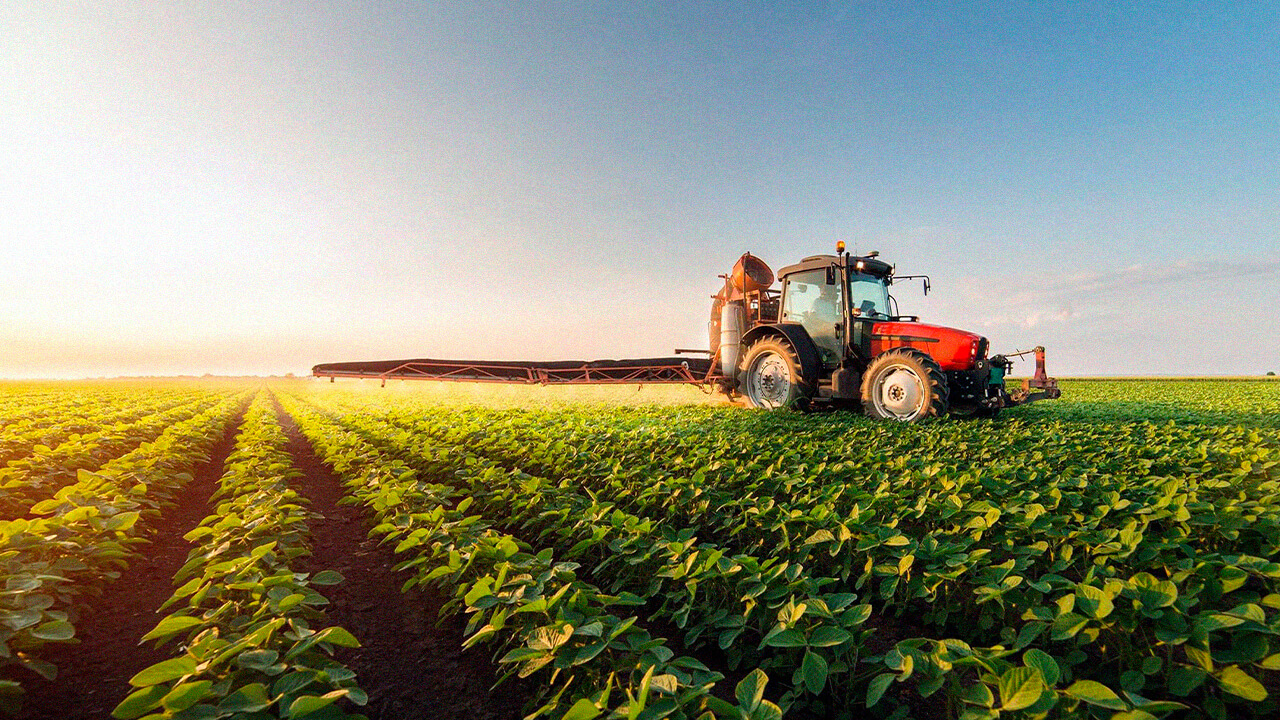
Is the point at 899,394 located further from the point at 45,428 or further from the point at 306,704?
the point at 45,428

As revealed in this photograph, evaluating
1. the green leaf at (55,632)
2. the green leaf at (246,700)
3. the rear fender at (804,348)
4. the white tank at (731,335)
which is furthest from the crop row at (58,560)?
the white tank at (731,335)

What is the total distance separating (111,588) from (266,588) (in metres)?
2.40

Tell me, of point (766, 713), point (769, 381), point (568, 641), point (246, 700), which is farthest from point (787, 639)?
point (769, 381)

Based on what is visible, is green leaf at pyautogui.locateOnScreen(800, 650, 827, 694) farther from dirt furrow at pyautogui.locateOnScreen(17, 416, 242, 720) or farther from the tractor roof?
the tractor roof

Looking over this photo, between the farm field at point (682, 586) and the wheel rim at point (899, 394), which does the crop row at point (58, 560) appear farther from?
the wheel rim at point (899, 394)

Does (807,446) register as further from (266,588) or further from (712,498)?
(266,588)

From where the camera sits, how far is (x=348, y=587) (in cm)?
363

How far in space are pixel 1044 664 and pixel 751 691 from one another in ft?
2.96

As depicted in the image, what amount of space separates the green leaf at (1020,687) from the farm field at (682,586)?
10mm

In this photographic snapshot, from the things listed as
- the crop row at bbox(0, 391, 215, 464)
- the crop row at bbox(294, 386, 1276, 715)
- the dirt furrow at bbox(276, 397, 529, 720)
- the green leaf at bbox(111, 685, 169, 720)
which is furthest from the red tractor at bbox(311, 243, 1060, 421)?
the crop row at bbox(0, 391, 215, 464)

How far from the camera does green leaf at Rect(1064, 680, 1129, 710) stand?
1.46m

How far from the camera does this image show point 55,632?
2057 mm

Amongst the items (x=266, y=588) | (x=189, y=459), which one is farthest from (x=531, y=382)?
(x=266, y=588)

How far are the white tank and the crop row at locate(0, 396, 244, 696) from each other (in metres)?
8.96
